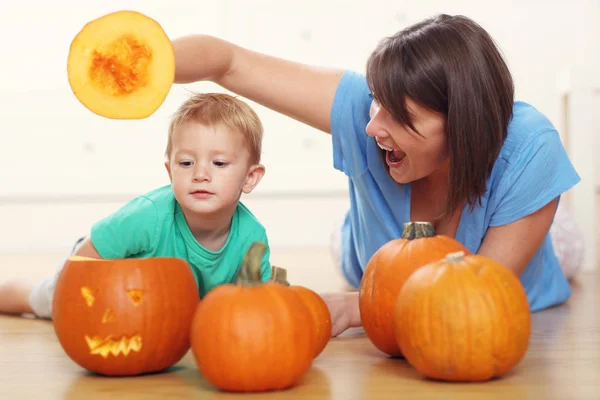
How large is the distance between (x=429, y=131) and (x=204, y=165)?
0.40 meters

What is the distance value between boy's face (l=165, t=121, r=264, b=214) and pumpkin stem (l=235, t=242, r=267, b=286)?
40cm

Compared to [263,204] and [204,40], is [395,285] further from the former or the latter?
[263,204]

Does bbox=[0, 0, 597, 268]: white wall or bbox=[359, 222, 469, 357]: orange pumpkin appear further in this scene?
bbox=[0, 0, 597, 268]: white wall

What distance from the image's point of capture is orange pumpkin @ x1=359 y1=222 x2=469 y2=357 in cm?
118

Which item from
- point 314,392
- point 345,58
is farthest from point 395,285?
point 345,58

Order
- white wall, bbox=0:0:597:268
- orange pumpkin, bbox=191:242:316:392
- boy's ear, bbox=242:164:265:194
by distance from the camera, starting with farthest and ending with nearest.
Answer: white wall, bbox=0:0:597:268 → boy's ear, bbox=242:164:265:194 → orange pumpkin, bbox=191:242:316:392

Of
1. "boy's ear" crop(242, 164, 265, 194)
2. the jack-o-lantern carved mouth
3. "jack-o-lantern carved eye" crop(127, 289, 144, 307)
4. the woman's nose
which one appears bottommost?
the jack-o-lantern carved mouth

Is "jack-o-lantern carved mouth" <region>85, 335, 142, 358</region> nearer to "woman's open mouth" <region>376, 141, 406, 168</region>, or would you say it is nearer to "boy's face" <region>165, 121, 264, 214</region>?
"boy's face" <region>165, 121, 264, 214</region>

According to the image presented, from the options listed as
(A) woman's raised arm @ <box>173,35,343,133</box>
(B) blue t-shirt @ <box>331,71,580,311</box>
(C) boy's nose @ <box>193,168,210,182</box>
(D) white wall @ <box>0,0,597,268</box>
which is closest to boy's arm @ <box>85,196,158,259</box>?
(C) boy's nose @ <box>193,168,210,182</box>

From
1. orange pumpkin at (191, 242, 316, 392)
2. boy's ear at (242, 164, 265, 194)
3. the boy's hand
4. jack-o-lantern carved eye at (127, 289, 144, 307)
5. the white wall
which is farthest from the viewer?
the white wall

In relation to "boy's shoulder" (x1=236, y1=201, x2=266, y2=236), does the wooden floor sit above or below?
below

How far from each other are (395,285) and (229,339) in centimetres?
30

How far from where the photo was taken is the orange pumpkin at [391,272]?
1.18 metres

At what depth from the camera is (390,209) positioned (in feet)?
5.32
